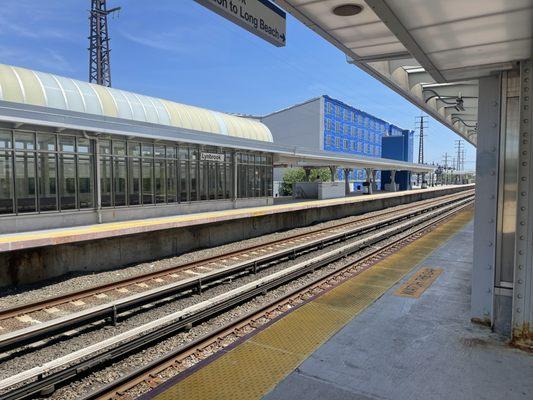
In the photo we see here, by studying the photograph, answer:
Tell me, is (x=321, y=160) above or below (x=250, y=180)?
above

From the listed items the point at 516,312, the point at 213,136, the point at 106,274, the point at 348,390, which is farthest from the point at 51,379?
the point at 213,136

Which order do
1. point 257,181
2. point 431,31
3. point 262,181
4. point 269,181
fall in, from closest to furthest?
point 431,31 → point 257,181 → point 262,181 → point 269,181

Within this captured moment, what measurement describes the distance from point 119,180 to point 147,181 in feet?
4.92

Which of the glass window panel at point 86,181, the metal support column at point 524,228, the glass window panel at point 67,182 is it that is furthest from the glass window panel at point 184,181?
the metal support column at point 524,228

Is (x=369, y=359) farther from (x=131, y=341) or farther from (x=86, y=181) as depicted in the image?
(x=86, y=181)

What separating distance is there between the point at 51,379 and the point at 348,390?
330 centimetres

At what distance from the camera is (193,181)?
65.5 feet

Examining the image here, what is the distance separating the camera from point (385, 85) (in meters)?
6.64

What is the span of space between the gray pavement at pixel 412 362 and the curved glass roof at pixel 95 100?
47.9ft

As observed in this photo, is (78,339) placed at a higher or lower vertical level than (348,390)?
lower

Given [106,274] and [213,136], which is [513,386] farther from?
[213,136]

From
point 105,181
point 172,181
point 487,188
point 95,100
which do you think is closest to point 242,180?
point 172,181

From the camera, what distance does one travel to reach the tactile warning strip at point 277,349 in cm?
406

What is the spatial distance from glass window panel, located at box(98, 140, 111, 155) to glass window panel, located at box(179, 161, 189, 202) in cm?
396
